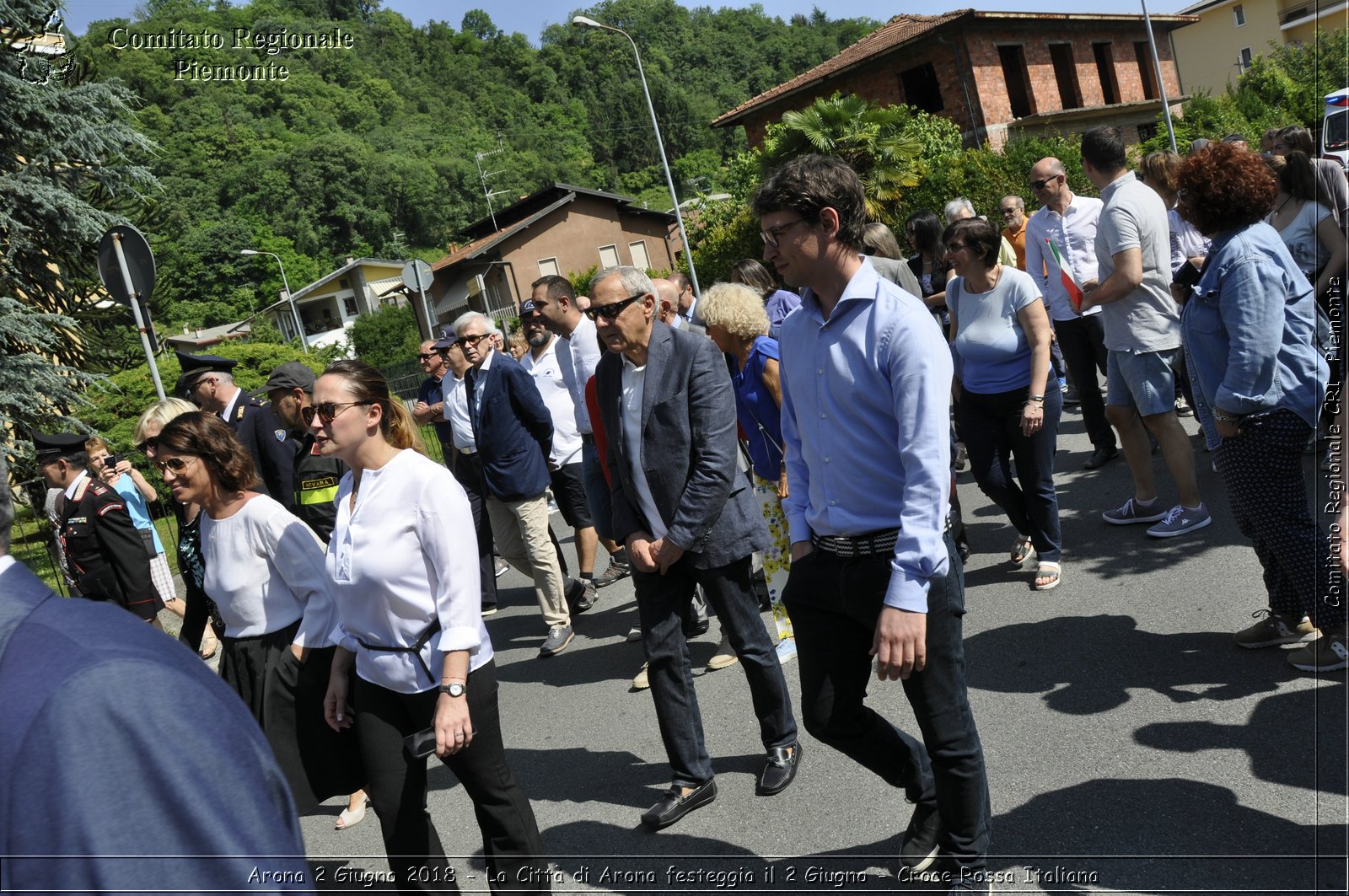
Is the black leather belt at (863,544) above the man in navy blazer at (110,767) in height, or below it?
below

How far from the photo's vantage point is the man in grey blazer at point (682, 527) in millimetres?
4086

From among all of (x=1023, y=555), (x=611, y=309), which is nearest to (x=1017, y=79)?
(x=1023, y=555)

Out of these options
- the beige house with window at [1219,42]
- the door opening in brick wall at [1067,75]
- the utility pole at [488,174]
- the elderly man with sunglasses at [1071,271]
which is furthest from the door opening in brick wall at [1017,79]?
the utility pole at [488,174]

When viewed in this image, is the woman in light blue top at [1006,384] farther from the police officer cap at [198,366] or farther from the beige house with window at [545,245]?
the beige house with window at [545,245]

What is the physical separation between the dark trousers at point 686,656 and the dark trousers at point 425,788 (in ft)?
2.93

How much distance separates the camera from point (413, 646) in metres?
3.22

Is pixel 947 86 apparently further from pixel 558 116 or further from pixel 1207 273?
pixel 558 116

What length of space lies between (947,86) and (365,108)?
68.7 meters

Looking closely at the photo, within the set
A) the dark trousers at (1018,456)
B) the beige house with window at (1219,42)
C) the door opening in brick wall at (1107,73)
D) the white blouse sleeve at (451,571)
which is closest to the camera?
the white blouse sleeve at (451,571)

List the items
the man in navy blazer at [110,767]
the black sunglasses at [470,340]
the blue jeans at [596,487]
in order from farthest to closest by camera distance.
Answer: the black sunglasses at [470,340] → the blue jeans at [596,487] → the man in navy blazer at [110,767]

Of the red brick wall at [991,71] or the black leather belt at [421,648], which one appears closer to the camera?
the black leather belt at [421,648]

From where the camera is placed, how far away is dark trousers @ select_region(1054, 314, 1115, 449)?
767 centimetres

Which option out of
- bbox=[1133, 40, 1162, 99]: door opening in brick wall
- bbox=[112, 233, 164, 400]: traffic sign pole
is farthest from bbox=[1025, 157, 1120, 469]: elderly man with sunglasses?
bbox=[1133, 40, 1162, 99]: door opening in brick wall

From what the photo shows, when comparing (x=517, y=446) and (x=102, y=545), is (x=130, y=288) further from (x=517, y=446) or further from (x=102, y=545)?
(x=517, y=446)
